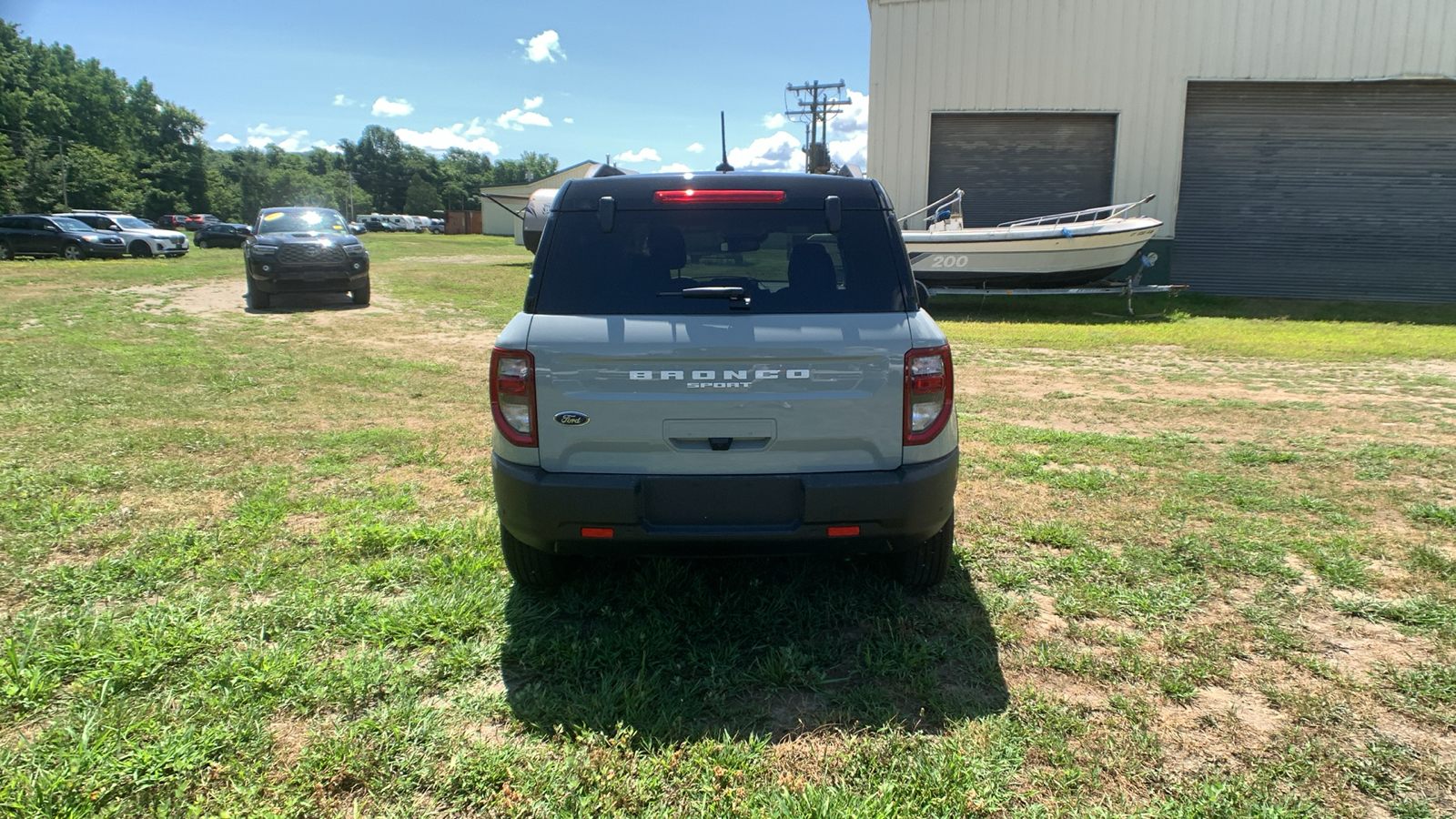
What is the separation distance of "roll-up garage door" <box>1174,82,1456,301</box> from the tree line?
64677 mm

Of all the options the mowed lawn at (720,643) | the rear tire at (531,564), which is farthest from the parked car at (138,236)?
the rear tire at (531,564)

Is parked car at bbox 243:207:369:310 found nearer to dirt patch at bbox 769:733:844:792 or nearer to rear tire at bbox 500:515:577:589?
rear tire at bbox 500:515:577:589

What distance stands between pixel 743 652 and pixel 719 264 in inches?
58.2

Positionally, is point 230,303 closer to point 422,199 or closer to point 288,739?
point 288,739

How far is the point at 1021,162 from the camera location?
1730 centimetres

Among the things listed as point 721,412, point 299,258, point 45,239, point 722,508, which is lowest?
point 722,508

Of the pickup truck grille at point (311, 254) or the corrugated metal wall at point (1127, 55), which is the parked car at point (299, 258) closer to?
the pickup truck grille at point (311, 254)

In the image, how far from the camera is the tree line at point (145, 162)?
2369 inches

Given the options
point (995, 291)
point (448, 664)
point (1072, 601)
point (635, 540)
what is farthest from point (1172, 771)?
point (995, 291)

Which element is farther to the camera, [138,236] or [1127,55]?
[138,236]

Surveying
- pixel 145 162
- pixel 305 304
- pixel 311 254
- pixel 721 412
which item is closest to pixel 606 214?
pixel 721 412

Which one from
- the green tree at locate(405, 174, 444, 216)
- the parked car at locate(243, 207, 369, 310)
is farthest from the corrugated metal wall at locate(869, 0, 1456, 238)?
the green tree at locate(405, 174, 444, 216)

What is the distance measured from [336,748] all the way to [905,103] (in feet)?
55.7

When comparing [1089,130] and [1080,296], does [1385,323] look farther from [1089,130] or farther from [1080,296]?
[1089,130]
